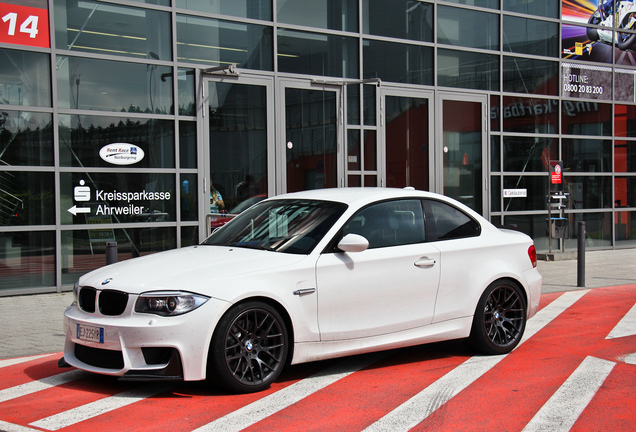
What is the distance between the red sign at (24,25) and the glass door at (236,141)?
9.65 ft

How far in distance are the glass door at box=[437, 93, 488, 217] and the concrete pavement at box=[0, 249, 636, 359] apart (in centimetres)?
243

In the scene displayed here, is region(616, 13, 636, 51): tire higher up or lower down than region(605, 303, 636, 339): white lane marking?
higher up

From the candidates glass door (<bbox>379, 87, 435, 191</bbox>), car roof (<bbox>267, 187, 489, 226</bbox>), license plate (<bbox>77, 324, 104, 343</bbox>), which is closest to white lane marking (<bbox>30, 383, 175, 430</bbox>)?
license plate (<bbox>77, 324, 104, 343</bbox>)

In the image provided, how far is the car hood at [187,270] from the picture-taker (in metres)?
5.61

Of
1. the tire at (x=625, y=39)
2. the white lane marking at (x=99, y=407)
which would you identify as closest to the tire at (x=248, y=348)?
the white lane marking at (x=99, y=407)

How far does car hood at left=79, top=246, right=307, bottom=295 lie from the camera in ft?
18.4

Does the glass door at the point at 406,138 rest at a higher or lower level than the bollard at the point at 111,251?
higher

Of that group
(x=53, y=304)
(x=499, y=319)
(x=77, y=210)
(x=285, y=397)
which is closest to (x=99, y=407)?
(x=285, y=397)

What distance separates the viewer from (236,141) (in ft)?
45.0

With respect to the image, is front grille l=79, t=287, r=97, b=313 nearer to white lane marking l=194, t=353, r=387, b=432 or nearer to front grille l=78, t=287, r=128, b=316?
front grille l=78, t=287, r=128, b=316

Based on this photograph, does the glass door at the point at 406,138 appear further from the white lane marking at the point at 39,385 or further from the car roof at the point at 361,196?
the white lane marking at the point at 39,385

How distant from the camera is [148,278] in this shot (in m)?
5.72

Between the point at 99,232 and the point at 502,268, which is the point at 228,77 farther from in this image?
the point at 502,268

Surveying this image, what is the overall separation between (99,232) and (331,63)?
20.0 ft
